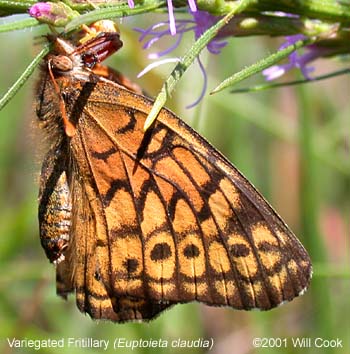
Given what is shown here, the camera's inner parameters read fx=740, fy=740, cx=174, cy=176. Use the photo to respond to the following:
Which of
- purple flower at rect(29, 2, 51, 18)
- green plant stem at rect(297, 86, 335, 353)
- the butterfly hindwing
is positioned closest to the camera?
purple flower at rect(29, 2, 51, 18)

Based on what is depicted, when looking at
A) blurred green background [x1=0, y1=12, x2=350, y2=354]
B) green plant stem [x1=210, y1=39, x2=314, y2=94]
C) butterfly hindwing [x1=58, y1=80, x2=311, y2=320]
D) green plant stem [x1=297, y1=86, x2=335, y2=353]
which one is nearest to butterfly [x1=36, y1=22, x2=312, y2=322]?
butterfly hindwing [x1=58, y1=80, x2=311, y2=320]

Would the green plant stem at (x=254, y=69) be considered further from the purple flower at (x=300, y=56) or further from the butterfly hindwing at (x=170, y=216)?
the butterfly hindwing at (x=170, y=216)

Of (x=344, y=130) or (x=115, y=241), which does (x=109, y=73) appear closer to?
(x=115, y=241)

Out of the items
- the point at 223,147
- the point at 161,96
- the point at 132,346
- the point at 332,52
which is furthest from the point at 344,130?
the point at 161,96

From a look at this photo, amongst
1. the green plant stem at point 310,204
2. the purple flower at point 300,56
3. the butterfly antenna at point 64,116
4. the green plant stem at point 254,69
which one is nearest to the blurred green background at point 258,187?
the green plant stem at point 310,204

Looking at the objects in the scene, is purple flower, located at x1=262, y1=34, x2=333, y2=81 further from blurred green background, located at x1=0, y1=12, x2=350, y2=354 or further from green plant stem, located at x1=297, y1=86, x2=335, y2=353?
green plant stem, located at x1=297, y1=86, x2=335, y2=353
